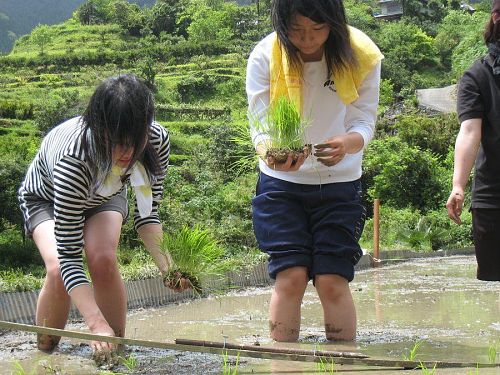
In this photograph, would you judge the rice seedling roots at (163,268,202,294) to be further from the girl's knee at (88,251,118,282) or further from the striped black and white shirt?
the striped black and white shirt

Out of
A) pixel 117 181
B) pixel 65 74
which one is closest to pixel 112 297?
pixel 117 181

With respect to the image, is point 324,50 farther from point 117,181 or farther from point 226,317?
point 226,317

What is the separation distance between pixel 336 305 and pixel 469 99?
1083 millimetres

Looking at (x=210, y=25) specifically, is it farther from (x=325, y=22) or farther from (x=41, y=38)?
(x=325, y=22)

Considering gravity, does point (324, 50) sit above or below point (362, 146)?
above

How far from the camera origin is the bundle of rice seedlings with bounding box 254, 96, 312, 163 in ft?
12.0

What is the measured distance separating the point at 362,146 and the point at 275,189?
0.44 meters

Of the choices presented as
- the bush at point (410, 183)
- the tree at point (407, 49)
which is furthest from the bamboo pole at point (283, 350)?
the tree at point (407, 49)

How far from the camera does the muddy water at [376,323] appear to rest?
3512mm

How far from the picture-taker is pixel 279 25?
3.74 m

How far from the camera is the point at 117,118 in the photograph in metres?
3.22

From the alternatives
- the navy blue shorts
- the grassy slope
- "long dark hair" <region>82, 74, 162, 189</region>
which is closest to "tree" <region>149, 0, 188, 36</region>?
the grassy slope

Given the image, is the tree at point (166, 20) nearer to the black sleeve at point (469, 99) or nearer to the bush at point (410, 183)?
the bush at point (410, 183)

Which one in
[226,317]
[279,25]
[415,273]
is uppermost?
[279,25]
